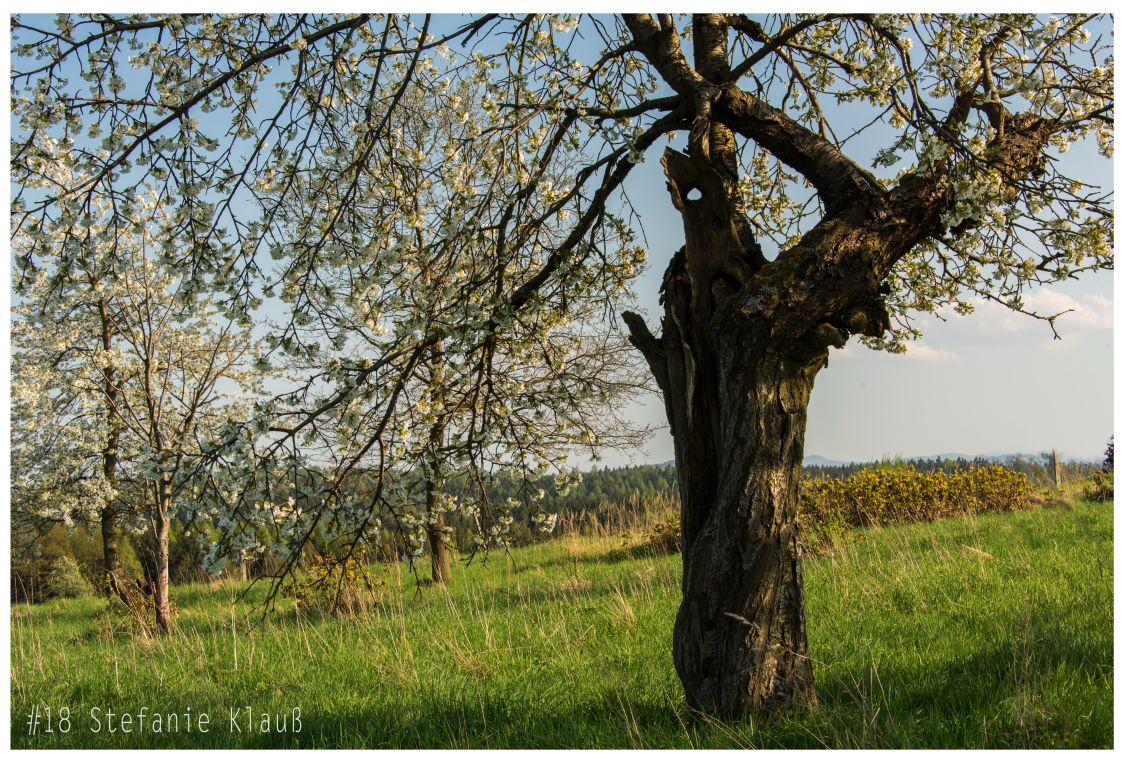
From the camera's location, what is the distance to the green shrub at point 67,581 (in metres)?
19.1

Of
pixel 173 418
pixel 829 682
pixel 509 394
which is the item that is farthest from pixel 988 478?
pixel 173 418

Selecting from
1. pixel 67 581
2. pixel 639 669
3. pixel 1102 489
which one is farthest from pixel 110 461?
pixel 1102 489

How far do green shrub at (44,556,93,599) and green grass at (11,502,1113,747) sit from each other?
35.6ft

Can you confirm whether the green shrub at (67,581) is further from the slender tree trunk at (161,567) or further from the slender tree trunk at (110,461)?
the slender tree trunk at (161,567)

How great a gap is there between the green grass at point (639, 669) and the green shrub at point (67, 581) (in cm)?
1085

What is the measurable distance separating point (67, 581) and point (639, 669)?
1924 cm

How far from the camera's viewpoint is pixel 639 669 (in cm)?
553

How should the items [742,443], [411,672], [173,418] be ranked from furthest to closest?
[173,418], [411,672], [742,443]

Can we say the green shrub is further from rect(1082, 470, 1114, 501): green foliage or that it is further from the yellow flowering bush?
rect(1082, 470, 1114, 501): green foliage

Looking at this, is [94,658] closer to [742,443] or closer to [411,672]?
[411,672]

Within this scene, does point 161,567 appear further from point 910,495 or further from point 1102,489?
point 1102,489

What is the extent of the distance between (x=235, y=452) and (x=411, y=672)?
254 cm

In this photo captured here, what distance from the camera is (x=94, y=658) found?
28.4 feet

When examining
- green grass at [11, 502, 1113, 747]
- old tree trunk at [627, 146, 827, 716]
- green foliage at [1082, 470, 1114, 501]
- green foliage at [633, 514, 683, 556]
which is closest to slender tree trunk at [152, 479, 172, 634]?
green grass at [11, 502, 1113, 747]
